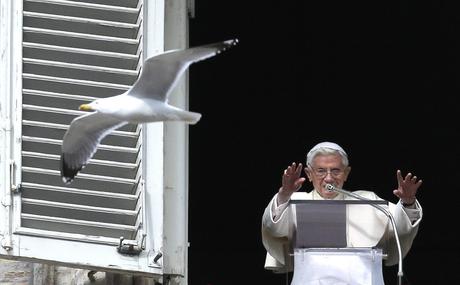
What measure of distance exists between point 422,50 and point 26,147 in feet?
9.28

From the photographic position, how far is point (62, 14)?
7707 millimetres

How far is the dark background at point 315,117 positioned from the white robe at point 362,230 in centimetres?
218

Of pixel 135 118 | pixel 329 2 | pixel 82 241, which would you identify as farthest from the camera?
pixel 329 2

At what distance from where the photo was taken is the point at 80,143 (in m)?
7.44

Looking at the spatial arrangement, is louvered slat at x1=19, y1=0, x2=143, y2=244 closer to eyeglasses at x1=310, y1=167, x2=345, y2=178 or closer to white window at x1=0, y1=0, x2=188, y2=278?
white window at x1=0, y1=0, x2=188, y2=278

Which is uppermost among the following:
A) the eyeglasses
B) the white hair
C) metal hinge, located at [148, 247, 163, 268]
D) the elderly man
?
the white hair

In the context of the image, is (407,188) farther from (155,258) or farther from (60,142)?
(60,142)

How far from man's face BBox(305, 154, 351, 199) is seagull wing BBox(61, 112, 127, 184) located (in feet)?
2.36

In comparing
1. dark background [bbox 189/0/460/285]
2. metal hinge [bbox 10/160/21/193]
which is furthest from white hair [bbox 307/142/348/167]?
dark background [bbox 189/0/460/285]

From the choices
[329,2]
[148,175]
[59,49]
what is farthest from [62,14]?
[329,2]

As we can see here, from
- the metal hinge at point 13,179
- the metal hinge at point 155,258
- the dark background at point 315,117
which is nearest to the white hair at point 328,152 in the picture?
the metal hinge at point 155,258

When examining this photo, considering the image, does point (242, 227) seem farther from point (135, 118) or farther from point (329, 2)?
point (135, 118)

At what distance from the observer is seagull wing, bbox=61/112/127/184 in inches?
292

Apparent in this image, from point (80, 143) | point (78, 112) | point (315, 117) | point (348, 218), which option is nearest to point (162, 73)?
point (80, 143)
